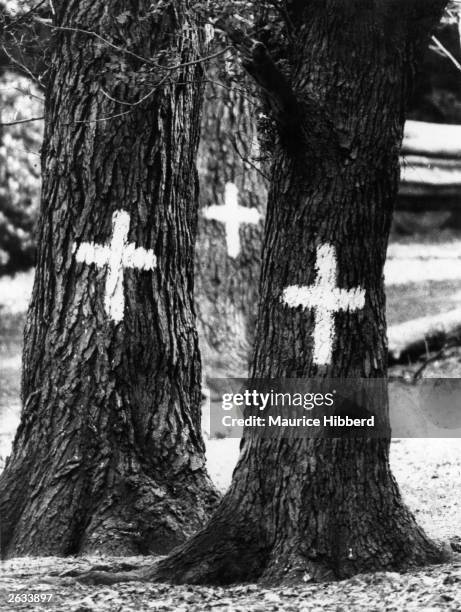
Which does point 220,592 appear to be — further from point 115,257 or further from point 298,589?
point 115,257

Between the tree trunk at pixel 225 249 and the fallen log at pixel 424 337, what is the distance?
1.91 m

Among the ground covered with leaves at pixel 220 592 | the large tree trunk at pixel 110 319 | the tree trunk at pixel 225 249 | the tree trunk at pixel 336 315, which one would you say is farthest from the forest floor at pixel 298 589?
the tree trunk at pixel 225 249

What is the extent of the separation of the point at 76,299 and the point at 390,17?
95.8 inches

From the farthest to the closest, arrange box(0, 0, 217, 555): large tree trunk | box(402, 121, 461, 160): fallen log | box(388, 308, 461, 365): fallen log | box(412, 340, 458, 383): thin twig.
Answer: box(402, 121, 461, 160): fallen log, box(388, 308, 461, 365): fallen log, box(412, 340, 458, 383): thin twig, box(0, 0, 217, 555): large tree trunk

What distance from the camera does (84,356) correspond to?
5.65 m

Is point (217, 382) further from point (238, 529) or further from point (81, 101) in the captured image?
point (238, 529)

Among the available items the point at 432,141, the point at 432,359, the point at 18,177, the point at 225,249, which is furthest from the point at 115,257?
the point at 18,177

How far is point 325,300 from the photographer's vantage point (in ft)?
15.3

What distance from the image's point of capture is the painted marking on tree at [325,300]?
4629 millimetres

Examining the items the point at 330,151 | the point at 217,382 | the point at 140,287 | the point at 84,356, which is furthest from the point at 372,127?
the point at 217,382

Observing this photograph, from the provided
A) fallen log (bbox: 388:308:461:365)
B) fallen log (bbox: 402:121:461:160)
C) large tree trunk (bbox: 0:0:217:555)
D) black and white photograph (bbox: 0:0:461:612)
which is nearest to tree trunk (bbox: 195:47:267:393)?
fallen log (bbox: 388:308:461:365)

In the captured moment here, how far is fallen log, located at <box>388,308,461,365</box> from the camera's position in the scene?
11148mm

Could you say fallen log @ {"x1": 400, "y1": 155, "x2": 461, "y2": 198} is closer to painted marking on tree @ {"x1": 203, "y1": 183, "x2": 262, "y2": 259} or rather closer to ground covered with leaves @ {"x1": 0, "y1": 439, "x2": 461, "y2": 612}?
painted marking on tree @ {"x1": 203, "y1": 183, "x2": 262, "y2": 259}

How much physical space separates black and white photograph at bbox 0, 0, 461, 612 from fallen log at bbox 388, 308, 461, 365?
3049mm
